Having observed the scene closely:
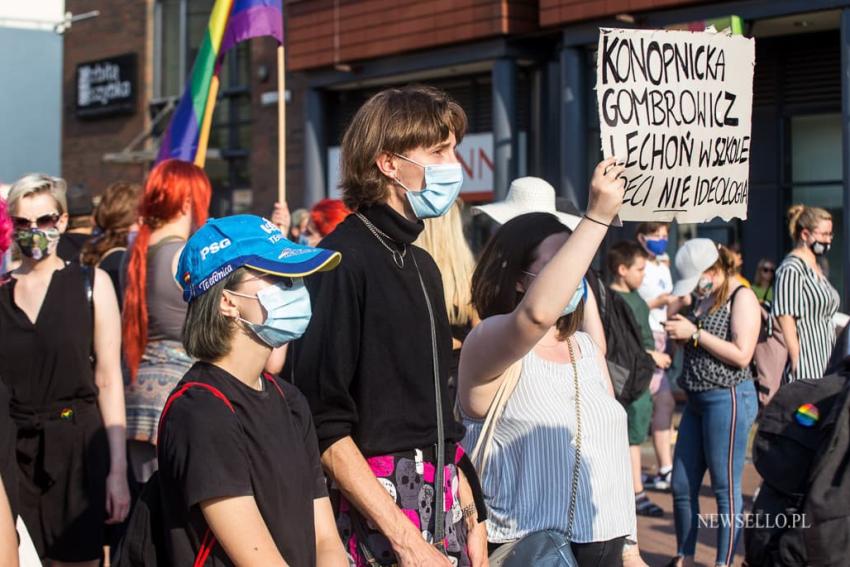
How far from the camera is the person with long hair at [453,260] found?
4918 mm

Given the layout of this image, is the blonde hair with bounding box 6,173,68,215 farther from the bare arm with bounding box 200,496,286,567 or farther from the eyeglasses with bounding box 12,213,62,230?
the bare arm with bounding box 200,496,286,567

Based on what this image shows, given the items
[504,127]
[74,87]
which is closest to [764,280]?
[504,127]

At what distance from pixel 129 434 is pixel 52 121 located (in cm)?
2539

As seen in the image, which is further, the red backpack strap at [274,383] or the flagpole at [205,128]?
the flagpole at [205,128]

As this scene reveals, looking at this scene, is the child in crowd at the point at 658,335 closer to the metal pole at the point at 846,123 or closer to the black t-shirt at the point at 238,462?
the metal pole at the point at 846,123

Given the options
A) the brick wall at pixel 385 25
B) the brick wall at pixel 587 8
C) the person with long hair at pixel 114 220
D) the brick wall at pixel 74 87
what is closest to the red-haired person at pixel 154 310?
the person with long hair at pixel 114 220

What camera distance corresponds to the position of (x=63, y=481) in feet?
15.5

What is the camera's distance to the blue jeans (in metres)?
6.64

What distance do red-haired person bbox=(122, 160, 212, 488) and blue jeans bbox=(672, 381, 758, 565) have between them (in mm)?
3130

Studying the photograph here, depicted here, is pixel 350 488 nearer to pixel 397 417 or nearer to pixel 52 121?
pixel 397 417

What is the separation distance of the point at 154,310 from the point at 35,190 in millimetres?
687

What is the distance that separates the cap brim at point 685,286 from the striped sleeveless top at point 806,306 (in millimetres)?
1129

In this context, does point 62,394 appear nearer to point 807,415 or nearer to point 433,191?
point 433,191

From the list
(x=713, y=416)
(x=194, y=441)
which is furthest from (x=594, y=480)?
(x=713, y=416)
